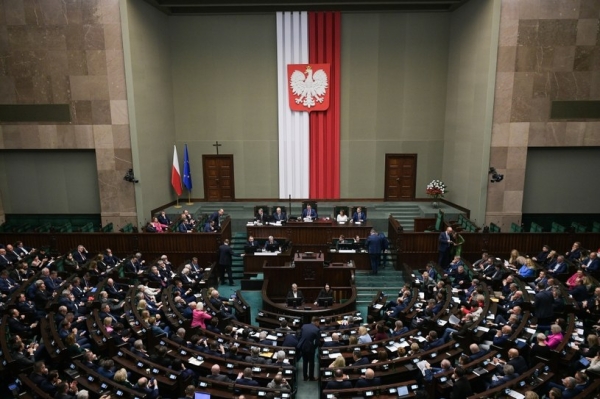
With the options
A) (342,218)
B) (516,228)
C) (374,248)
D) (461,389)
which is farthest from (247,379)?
(516,228)

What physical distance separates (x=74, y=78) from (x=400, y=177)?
1366 cm

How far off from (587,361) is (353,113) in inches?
538

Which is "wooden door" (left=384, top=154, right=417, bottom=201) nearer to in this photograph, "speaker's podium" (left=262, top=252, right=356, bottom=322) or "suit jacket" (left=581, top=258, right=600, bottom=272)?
"speaker's podium" (left=262, top=252, right=356, bottom=322)

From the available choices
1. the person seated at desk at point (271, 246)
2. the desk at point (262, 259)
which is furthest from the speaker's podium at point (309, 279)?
the person seated at desk at point (271, 246)

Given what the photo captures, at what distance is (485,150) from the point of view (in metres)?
15.6

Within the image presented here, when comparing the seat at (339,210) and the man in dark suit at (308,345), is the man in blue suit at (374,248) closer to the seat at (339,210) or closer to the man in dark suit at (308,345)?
the seat at (339,210)

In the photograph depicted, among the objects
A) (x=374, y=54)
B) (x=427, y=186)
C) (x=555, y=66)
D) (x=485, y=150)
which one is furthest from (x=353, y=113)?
(x=555, y=66)

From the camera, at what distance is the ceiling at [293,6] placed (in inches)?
678

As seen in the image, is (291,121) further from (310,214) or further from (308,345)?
(308,345)

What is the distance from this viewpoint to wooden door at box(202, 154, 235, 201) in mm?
19703

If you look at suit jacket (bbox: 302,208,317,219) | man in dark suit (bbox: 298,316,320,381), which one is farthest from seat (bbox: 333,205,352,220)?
man in dark suit (bbox: 298,316,320,381)

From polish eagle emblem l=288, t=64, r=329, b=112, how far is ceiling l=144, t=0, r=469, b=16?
7.82 ft

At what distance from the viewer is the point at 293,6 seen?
59.6 feet

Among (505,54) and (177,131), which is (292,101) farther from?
(505,54)
